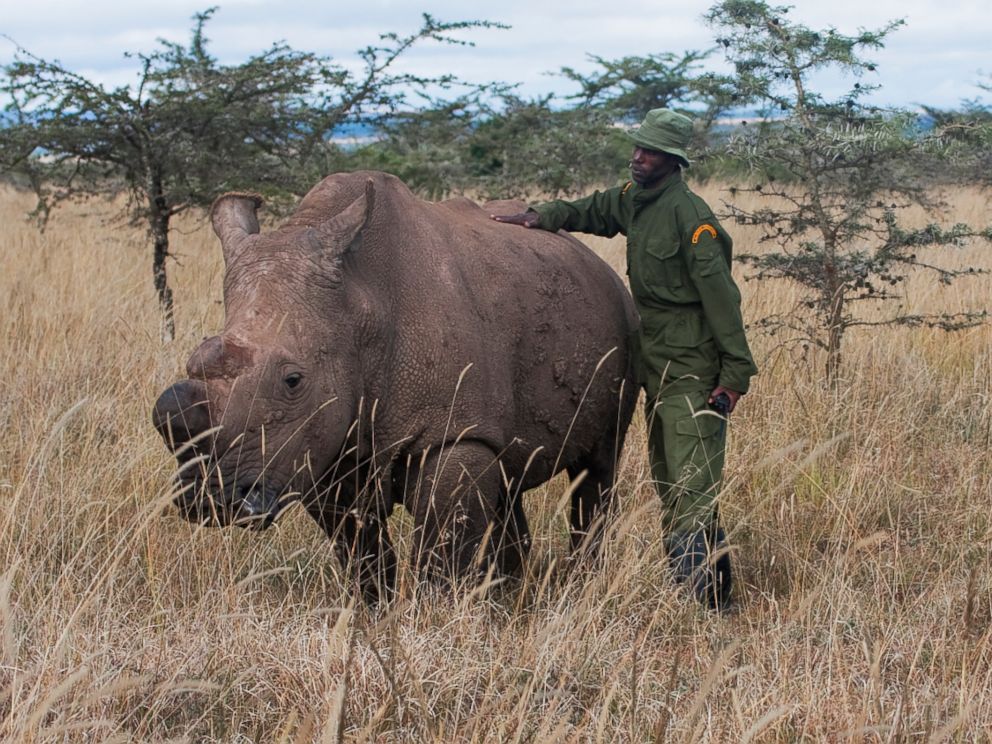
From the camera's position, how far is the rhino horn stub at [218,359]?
420cm

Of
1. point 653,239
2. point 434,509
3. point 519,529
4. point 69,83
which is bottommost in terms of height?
point 519,529

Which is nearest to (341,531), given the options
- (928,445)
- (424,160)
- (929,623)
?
(929,623)

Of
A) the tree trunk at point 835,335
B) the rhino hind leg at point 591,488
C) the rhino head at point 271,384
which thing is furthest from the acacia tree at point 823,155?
the rhino head at point 271,384

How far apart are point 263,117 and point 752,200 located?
31.6ft

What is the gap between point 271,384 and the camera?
14.1ft

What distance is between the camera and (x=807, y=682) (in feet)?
12.5

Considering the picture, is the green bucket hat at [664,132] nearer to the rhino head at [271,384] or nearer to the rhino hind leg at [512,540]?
the rhino head at [271,384]

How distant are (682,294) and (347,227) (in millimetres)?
1497

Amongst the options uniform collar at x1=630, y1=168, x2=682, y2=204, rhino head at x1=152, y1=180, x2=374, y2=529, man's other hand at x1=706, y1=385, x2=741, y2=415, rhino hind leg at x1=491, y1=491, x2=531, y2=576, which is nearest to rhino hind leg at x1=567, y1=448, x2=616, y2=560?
rhino hind leg at x1=491, y1=491, x2=531, y2=576

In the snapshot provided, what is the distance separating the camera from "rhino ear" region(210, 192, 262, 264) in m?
4.82

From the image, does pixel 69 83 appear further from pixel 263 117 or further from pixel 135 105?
pixel 263 117

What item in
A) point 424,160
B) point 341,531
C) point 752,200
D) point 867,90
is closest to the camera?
point 341,531

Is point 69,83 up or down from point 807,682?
up

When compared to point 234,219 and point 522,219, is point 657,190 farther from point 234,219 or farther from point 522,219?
point 234,219
